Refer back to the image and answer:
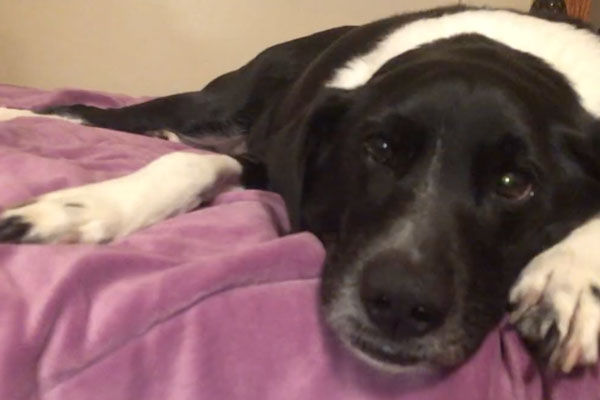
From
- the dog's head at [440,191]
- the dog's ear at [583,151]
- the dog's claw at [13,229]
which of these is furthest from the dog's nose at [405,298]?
the dog's claw at [13,229]

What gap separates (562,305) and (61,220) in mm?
737

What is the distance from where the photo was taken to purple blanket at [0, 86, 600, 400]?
85cm

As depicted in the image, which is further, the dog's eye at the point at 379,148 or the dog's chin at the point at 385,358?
the dog's eye at the point at 379,148

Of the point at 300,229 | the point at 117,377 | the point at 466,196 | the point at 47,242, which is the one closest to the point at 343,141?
the point at 300,229

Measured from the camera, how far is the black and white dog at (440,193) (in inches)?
38.8

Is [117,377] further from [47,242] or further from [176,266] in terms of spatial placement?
[47,242]

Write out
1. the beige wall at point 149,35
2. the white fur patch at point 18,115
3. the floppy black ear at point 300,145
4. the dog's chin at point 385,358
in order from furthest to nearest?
the beige wall at point 149,35, the white fur patch at point 18,115, the floppy black ear at point 300,145, the dog's chin at point 385,358

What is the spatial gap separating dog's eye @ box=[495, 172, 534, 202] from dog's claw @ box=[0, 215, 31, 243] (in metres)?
0.72

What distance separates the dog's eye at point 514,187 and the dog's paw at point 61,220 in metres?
0.61

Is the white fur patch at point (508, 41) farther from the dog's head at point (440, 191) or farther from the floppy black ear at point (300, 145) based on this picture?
the floppy black ear at point (300, 145)

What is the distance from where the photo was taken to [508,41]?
155cm

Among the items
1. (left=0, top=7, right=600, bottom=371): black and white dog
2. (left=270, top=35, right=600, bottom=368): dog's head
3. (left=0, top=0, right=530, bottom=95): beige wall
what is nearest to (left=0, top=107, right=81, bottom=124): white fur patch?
(left=0, top=7, right=600, bottom=371): black and white dog

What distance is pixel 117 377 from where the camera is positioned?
85 centimetres

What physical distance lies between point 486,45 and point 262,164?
22.0 inches
